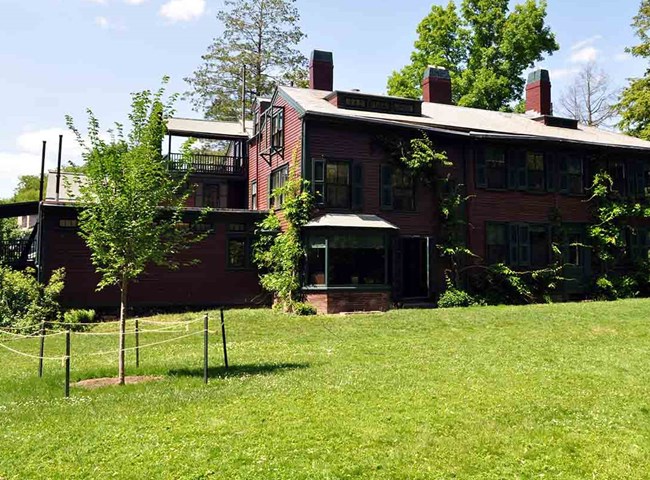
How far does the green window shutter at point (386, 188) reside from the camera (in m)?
21.0

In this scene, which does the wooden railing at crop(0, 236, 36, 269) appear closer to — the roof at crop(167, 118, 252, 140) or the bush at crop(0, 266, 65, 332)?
the bush at crop(0, 266, 65, 332)

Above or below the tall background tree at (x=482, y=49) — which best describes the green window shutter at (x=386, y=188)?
below

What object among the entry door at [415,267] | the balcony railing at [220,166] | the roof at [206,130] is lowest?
the entry door at [415,267]

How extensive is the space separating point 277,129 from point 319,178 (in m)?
4.17

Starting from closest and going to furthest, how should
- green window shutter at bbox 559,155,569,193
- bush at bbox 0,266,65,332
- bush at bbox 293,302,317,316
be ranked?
bush at bbox 0,266,65,332 → bush at bbox 293,302,317,316 → green window shutter at bbox 559,155,569,193

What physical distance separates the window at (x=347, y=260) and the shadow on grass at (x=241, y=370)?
8.27m

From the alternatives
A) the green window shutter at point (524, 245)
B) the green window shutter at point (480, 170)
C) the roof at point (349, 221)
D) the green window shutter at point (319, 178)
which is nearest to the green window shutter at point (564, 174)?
the green window shutter at point (524, 245)

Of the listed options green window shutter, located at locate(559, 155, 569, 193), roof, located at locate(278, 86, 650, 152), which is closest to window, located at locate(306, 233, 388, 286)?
roof, located at locate(278, 86, 650, 152)

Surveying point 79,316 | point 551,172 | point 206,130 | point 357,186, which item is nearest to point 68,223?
point 79,316

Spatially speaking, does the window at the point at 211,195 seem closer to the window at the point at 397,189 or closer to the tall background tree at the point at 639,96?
the window at the point at 397,189

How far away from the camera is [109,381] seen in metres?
9.64

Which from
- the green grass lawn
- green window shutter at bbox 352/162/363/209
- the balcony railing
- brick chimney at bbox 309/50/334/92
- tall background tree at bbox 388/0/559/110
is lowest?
the green grass lawn

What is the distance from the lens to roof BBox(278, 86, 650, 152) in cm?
2073

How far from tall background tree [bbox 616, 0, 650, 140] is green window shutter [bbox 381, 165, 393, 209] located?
63.7ft
